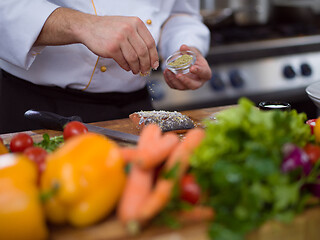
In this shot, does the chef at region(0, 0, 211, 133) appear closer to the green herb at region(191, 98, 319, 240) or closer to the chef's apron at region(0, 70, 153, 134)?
the chef's apron at region(0, 70, 153, 134)

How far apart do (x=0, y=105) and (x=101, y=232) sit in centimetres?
104

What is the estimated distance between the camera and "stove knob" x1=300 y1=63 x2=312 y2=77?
101 inches

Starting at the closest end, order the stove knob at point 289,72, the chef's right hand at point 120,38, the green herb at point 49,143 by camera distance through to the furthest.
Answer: the green herb at point 49,143, the chef's right hand at point 120,38, the stove knob at point 289,72

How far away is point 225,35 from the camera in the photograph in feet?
8.44

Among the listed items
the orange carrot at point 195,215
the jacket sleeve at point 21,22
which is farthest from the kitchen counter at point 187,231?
the jacket sleeve at point 21,22

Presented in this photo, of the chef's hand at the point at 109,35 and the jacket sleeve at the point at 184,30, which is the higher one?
the chef's hand at the point at 109,35

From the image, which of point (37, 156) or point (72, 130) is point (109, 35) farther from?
point (37, 156)

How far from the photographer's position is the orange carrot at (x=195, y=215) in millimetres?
708

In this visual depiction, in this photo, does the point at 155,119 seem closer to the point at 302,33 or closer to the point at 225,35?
the point at 225,35

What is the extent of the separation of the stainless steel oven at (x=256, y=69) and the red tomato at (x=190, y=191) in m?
1.53

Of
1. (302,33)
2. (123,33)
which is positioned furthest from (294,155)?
(302,33)

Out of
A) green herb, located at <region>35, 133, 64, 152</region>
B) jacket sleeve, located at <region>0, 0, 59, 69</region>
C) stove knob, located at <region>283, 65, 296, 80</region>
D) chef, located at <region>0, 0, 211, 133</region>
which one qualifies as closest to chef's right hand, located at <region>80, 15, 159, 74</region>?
chef, located at <region>0, 0, 211, 133</region>

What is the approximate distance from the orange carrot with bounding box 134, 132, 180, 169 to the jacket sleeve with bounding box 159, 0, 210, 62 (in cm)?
97

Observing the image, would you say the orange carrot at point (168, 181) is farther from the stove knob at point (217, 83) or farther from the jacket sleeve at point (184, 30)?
the stove knob at point (217, 83)
